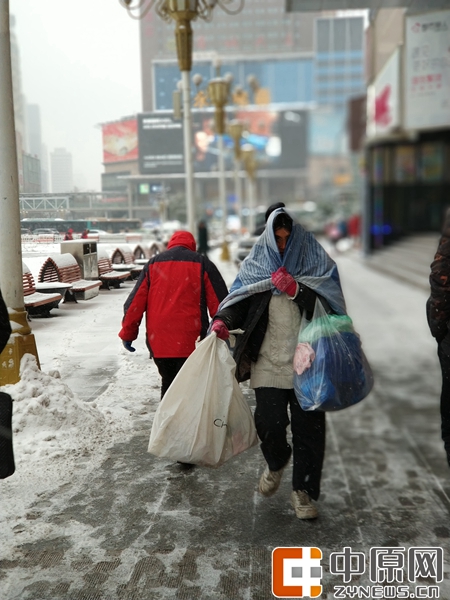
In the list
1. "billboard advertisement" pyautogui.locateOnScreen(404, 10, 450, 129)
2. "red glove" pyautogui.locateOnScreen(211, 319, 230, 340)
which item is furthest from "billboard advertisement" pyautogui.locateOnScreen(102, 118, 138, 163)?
"billboard advertisement" pyautogui.locateOnScreen(404, 10, 450, 129)

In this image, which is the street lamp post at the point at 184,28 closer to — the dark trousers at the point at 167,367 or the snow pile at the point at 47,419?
the dark trousers at the point at 167,367

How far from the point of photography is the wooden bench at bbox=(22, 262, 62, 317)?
3326 millimetres

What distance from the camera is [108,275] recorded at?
11.6 ft

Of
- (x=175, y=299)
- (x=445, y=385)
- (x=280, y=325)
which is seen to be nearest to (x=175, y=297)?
(x=175, y=299)

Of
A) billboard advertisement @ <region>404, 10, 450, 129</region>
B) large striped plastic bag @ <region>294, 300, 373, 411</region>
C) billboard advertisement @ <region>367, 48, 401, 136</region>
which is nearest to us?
large striped plastic bag @ <region>294, 300, 373, 411</region>

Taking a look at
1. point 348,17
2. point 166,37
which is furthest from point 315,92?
point 166,37

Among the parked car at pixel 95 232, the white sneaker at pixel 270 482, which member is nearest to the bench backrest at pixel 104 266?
the parked car at pixel 95 232

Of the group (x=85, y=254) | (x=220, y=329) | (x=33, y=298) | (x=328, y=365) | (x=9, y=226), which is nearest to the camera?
(x=328, y=365)

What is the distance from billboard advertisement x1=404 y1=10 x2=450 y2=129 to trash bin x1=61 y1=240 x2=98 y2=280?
122 inches

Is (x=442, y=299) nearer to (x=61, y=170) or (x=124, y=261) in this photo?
(x=124, y=261)

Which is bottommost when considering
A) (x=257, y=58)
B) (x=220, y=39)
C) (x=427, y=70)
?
(x=220, y=39)

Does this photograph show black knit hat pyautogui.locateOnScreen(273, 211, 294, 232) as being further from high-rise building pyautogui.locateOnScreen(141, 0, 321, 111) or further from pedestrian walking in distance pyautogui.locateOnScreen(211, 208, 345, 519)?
high-rise building pyautogui.locateOnScreen(141, 0, 321, 111)

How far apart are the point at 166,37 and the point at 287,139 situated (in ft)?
15.7

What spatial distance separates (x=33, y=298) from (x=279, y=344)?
54.0 inches
